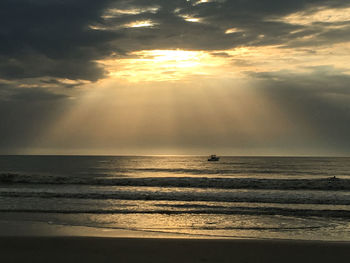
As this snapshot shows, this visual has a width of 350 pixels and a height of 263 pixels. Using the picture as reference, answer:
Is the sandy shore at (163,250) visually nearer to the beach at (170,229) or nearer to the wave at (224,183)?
the beach at (170,229)

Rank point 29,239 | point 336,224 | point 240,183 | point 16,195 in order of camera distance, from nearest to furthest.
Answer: point 29,239, point 336,224, point 16,195, point 240,183

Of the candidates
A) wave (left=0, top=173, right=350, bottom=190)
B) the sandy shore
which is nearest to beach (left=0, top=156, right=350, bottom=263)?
the sandy shore

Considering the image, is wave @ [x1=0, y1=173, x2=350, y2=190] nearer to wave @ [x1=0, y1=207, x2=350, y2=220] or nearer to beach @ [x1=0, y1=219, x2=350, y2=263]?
wave @ [x1=0, y1=207, x2=350, y2=220]

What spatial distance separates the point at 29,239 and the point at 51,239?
0.60 metres

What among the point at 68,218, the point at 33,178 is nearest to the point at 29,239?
the point at 68,218

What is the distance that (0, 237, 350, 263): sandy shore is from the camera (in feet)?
27.8

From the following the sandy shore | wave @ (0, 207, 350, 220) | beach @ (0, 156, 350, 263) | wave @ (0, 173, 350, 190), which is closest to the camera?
the sandy shore

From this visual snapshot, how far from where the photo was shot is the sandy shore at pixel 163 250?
8477 millimetres

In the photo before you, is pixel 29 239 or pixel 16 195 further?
pixel 16 195

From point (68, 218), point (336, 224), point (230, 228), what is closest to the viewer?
point (230, 228)

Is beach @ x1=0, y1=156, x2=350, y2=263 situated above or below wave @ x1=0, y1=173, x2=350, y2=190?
above

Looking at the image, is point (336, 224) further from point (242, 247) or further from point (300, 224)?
point (242, 247)

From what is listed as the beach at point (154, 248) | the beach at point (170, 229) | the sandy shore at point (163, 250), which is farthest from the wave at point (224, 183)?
the sandy shore at point (163, 250)

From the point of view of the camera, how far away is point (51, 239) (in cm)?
1016
